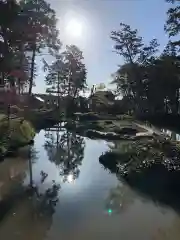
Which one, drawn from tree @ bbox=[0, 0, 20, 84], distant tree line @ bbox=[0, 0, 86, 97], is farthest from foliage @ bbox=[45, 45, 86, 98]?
tree @ bbox=[0, 0, 20, 84]

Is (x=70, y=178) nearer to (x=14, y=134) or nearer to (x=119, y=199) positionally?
(x=119, y=199)

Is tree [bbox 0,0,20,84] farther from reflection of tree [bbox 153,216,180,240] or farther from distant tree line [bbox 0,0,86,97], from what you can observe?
reflection of tree [bbox 153,216,180,240]

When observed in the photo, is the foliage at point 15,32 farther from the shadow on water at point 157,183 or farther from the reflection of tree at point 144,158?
the shadow on water at point 157,183

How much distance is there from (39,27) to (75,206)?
24.3m

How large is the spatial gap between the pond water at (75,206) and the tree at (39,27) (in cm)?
1426

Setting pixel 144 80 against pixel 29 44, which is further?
pixel 144 80

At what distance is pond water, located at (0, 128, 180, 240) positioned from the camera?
10156mm

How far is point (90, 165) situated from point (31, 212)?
27.6ft

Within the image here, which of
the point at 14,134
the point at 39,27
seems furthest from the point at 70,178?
the point at 39,27

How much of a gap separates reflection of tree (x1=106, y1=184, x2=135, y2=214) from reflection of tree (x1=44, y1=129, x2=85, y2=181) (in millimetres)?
2953

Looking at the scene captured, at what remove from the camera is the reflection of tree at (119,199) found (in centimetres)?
1236

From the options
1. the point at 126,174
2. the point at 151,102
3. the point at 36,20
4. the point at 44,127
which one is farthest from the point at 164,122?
the point at 126,174

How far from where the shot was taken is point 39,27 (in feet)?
110

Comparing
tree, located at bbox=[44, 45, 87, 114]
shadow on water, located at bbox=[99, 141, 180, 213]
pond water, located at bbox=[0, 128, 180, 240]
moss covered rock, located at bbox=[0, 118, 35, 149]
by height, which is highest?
tree, located at bbox=[44, 45, 87, 114]
